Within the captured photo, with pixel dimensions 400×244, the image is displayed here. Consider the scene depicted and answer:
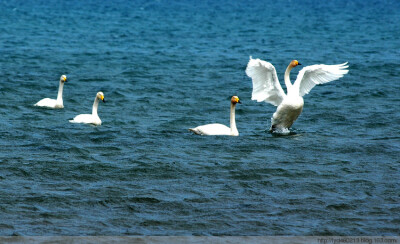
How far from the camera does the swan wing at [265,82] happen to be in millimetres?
16305

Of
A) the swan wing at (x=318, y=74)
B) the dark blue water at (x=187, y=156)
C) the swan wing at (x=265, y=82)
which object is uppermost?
the swan wing at (x=318, y=74)

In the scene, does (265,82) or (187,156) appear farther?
(265,82)

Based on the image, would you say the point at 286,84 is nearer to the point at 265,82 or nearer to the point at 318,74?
the point at 265,82

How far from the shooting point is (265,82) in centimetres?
1680

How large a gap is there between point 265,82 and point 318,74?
124cm

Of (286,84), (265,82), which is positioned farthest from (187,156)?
(286,84)

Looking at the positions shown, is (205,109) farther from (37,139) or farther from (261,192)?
(261,192)

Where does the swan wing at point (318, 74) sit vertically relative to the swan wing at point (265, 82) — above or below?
above

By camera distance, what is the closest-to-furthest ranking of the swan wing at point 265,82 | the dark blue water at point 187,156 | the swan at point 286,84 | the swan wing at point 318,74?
the dark blue water at point 187,156
the swan at point 286,84
the swan wing at point 265,82
the swan wing at point 318,74

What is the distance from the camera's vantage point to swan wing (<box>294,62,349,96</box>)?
16.9 m

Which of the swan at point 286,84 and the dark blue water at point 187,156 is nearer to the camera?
the dark blue water at point 187,156

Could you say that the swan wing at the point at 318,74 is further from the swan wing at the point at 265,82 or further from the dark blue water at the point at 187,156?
the dark blue water at the point at 187,156

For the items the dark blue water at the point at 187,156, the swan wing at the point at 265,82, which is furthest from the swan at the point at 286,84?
the dark blue water at the point at 187,156

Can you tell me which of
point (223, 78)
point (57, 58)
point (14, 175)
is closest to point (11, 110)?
point (14, 175)
